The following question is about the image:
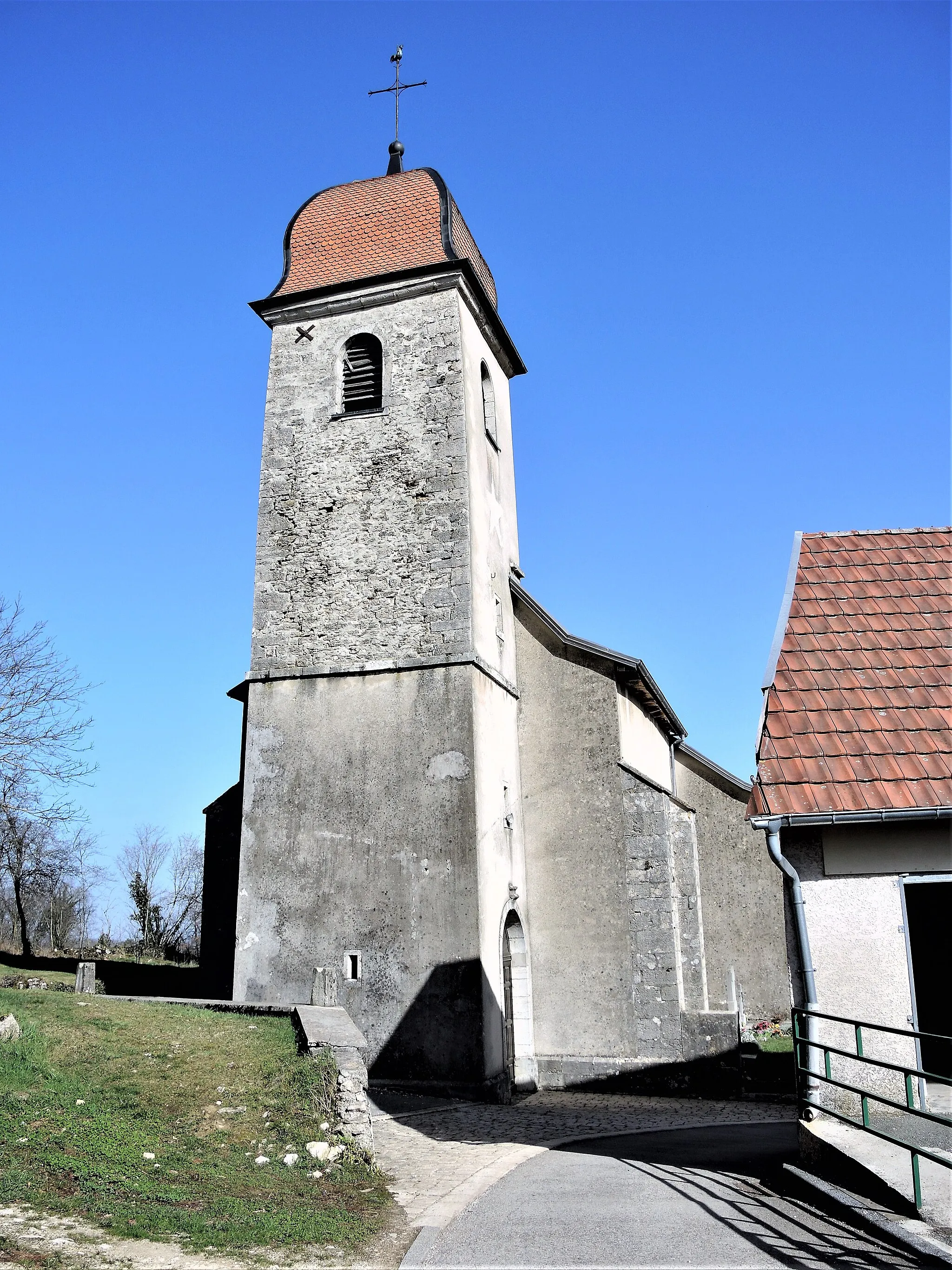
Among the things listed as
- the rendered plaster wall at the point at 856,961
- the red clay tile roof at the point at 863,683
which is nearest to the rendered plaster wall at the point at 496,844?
the red clay tile roof at the point at 863,683

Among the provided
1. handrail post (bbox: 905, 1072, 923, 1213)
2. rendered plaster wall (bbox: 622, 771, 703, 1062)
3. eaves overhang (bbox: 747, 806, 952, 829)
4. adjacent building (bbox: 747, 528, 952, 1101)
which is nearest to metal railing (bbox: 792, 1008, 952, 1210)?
handrail post (bbox: 905, 1072, 923, 1213)

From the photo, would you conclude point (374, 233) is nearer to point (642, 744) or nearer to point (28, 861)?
point (642, 744)

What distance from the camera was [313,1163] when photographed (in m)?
8.07

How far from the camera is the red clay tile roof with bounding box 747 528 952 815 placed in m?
8.10

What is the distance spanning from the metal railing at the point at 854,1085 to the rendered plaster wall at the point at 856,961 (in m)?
A: 0.06

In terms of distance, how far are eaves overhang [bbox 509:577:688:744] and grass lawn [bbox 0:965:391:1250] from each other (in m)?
8.13

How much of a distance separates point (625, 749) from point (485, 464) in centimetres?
549

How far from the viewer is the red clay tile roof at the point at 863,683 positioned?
8.10m

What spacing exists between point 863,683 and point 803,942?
2.50 metres

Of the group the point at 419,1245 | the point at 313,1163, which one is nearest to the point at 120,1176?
the point at 313,1163

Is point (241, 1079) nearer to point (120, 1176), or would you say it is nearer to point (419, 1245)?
point (120, 1176)

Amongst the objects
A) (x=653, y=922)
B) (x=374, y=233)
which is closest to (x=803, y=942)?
(x=653, y=922)

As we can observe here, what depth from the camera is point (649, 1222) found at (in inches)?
277

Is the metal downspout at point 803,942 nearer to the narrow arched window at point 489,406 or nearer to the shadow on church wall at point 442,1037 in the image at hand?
the shadow on church wall at point 442,1037
